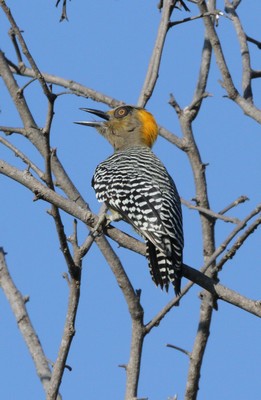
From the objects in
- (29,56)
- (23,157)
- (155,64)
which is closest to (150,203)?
(155,64)

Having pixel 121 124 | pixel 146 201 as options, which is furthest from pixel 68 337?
pixel 121 124

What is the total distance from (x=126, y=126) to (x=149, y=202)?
9.09 feet

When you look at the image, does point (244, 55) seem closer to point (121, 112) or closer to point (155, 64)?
point (155, 64)

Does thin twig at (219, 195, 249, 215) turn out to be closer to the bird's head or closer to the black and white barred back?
the black and white barred back

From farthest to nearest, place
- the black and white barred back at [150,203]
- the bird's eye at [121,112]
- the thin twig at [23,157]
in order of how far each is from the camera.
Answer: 1. the bird's eye at [121,112]
2. the black and white barred back at [150,203]
3. the thin twig at [23,157]

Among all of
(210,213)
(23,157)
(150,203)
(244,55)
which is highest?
(244,55)

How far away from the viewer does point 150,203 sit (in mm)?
6418

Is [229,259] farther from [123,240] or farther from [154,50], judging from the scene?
[154,50]

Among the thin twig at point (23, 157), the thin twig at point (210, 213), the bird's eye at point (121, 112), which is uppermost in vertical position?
the bird's eye at point (121, 112)

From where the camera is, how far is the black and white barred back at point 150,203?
5902mm

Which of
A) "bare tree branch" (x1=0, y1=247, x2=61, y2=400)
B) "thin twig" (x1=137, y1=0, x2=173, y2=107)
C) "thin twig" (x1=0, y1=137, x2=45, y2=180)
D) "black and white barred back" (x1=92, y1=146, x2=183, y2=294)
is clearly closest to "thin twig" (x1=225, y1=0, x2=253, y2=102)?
"thin twig" (x1=137, y1=0, x2=173, y2=107)

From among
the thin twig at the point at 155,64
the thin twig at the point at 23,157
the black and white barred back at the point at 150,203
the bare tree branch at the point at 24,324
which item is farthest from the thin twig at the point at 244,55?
the bare tree branch at the point at 24,324

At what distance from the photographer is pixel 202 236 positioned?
702 cm

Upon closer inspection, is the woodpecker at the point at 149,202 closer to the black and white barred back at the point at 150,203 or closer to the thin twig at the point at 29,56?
the black and white barred back at the point at 150,203
